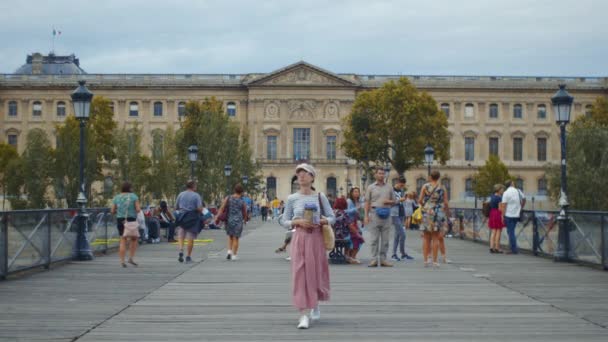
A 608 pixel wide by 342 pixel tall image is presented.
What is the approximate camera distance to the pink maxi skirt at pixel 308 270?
416 inches

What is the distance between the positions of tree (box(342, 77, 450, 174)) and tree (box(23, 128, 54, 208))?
2212 centimetres

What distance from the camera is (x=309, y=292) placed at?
34.8 feet

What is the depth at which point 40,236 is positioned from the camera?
17844 millimetres

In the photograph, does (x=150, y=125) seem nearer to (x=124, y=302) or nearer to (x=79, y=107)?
(x=79, y=107)

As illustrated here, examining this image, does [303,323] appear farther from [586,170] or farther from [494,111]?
[494,111]

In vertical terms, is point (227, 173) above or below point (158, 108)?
below

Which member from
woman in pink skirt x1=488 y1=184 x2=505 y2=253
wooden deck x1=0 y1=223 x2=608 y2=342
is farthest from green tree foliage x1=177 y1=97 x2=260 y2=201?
wooden deck x1=0 y1=223 x2=608 y2=342

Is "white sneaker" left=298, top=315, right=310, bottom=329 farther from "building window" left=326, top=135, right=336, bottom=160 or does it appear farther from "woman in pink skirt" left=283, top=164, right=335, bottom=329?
"building window" left=326, top=135, right=336, bottom=160

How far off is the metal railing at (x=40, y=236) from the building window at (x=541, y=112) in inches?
3168

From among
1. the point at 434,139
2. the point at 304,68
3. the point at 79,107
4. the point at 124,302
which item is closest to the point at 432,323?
the point at 124,302

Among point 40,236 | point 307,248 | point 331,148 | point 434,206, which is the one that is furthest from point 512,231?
point 331,148

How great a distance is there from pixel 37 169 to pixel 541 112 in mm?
59101

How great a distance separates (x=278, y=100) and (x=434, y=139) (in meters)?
31.6

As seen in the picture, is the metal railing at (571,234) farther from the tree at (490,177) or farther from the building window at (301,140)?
the building window at (301,140)
